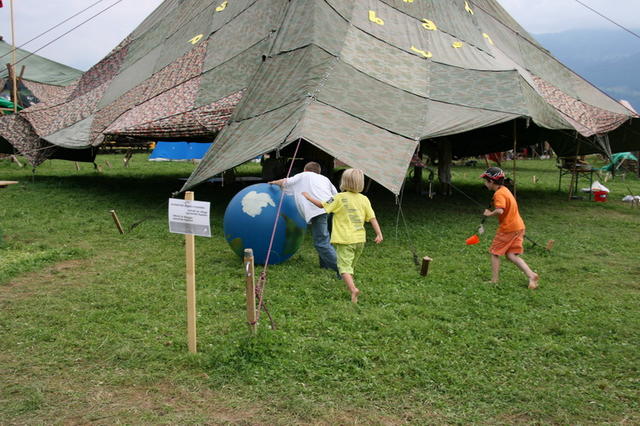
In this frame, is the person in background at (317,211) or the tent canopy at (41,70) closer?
the person in background at (317,211)

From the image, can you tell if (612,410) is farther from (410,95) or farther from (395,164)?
(410,95)

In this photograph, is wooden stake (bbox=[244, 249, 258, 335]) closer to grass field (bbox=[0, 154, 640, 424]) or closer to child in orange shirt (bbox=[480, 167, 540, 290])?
grass field (bbox=[0, 154, 640, 424])

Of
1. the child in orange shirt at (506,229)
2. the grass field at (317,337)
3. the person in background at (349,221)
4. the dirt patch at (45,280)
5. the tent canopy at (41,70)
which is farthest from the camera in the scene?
the tent canopy at (41,70)

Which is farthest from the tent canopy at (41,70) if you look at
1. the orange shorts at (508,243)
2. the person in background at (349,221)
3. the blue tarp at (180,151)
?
the orange shorts at (508,243)

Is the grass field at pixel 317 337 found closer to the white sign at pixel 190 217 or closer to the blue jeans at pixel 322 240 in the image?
the blue jeans at pixel 322 240

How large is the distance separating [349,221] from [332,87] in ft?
15.5

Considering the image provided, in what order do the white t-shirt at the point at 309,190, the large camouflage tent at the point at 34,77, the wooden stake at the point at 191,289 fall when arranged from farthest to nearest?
the large camouflage tent at the point at 34,77 < the white t-shirt at the point at 309,190 < the wooden stake at the point at 191,289

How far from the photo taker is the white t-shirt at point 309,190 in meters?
7.23

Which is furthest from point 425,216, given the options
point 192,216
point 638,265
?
point 192,216

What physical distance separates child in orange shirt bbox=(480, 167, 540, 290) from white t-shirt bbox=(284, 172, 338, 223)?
192 centimetres

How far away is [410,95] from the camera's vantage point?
11273mm

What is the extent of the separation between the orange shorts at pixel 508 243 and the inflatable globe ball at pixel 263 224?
247 centimetres

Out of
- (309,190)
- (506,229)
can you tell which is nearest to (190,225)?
(309,190)

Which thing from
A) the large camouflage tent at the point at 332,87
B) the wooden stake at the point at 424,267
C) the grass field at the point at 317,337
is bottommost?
the grass field at the point at 317,337
